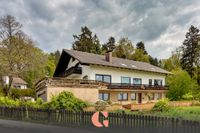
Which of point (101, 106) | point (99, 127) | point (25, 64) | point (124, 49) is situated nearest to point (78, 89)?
point (101, 106)

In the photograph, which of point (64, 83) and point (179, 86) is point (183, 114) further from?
point (179, 86)

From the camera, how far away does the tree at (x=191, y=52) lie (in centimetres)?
6631

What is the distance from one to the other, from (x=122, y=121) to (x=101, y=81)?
73.5 feet

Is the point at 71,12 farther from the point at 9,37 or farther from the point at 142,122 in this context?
the point at 9,37

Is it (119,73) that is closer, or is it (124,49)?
(119,73)

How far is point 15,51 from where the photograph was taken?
40.4 m

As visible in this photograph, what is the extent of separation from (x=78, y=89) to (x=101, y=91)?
567 centimetres

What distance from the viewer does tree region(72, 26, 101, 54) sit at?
7394 centimetres

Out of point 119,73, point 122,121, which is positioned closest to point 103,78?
point 119,73

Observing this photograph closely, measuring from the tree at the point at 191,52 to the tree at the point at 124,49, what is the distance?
13394mm

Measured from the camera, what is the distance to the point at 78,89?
30953 millimetres

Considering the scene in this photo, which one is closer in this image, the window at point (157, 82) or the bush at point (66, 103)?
the bush at point (66, 103)

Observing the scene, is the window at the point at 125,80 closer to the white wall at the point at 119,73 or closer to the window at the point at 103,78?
the white wall at the point at 119,73

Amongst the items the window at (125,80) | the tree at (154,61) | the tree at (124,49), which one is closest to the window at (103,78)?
the window at (125,80)
